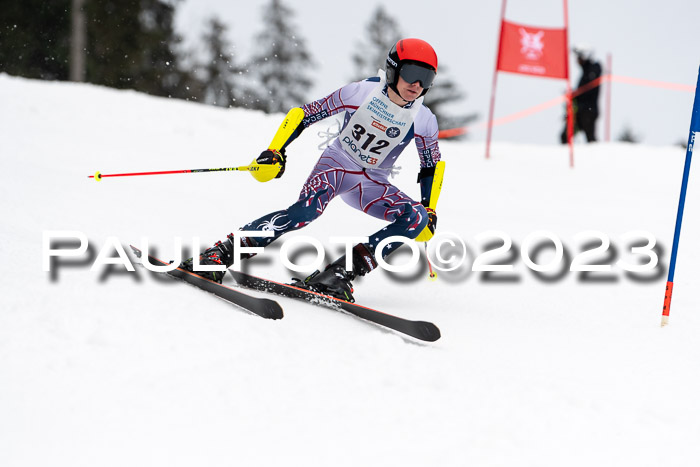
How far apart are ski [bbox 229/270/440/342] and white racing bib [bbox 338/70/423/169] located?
827mm

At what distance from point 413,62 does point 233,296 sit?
152 cm

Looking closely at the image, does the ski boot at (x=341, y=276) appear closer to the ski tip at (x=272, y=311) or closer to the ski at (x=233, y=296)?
the ski at (x=233, y=296)

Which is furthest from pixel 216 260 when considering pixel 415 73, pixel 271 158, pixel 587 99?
pixel 587 99

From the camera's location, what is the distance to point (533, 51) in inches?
401

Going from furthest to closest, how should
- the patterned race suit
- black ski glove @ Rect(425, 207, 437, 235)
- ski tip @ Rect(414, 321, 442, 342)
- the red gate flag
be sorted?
the red gate flag
black ski glove @ Rect(425, 207, 437, 235)
the patterned race suit
ski tip @ Rect(414, 321, 442, 342)

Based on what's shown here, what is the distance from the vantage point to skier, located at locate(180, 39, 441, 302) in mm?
3578

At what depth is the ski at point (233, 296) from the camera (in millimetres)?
3025

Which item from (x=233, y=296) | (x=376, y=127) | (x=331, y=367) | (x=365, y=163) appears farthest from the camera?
(x=365, y=163)

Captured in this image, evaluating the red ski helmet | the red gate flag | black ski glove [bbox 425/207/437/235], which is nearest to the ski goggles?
the red ski helmet

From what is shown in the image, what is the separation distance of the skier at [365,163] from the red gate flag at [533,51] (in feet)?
23.0

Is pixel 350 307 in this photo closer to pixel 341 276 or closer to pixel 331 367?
pixel 341 276

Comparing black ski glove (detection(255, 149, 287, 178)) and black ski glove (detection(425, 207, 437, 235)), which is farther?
black ski glove (detection(425, 207, 437, 235))

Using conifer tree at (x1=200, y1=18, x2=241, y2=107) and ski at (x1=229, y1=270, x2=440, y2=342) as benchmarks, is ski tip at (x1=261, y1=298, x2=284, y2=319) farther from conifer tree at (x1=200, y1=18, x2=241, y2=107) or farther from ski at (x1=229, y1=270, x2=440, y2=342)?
conifer tree at (x1=200, y1=18, x2=241, y2=107)

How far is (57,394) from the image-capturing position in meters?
2.10
